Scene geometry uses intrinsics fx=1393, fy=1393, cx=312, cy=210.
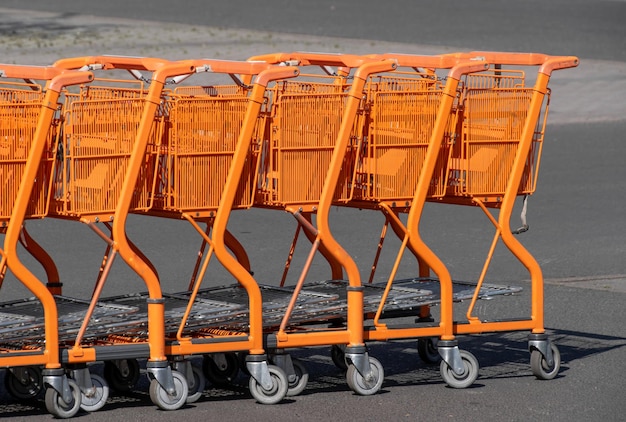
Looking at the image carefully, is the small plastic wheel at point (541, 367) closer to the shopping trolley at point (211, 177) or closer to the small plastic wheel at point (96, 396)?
the shopping trolley at point (211, 177)

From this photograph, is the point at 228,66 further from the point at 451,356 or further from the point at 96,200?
the point at 451,356

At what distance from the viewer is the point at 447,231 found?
12.5 metres

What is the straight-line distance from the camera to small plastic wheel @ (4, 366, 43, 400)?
23.3 ft

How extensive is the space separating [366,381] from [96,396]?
1401 mm

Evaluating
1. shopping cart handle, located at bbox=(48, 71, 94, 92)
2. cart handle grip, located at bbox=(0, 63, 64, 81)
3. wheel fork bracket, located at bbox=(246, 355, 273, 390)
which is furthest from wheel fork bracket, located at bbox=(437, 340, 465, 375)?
cart handle grip, located at bbox=(0, 63, 64, 81)

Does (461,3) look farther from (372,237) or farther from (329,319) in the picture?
(329,319)

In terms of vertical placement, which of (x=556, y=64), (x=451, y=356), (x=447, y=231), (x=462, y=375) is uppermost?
(x=556, y=64)

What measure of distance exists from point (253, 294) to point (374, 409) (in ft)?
2.75

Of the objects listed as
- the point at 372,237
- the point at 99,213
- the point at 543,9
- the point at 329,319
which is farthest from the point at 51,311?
the point at 543,9

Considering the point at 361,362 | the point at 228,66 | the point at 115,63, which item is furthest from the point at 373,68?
the point at 361,362

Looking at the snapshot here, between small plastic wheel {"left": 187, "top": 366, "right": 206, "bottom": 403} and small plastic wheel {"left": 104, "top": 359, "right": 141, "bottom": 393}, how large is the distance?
1.28 feet

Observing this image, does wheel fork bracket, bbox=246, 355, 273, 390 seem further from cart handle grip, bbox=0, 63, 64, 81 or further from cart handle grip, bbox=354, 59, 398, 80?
cart handle grip, bbox=0, 63, 64, 81

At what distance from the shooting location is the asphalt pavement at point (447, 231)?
7145 mm

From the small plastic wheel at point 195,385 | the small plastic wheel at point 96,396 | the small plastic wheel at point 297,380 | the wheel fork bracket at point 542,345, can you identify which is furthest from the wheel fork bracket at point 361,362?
the small plastic wheel at point 96,396
